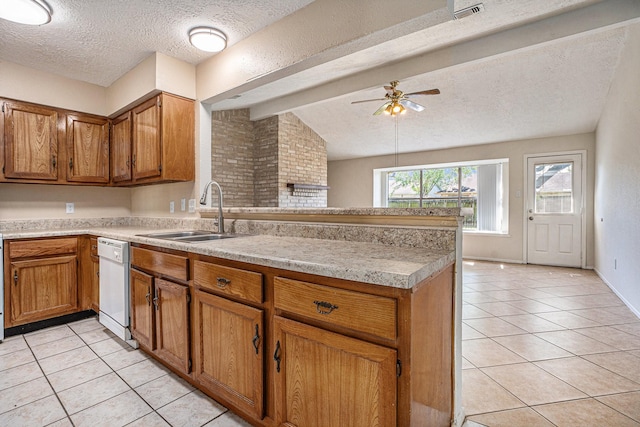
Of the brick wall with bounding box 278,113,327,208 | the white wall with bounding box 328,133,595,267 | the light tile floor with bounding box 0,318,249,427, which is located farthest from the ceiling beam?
the light tile floor with bounding box 0,318,249,427

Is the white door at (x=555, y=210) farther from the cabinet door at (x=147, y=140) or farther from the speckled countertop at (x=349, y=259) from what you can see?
the cabinet door at (x=147, y=140)

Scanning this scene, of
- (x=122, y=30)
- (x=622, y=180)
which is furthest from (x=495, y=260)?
(x=122, y=30)

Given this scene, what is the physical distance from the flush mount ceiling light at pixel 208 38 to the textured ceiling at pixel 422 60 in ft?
0.19

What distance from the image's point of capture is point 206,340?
1.61 meters

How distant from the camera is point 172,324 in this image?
6.02 ft

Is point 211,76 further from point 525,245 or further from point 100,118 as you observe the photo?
point 525,245

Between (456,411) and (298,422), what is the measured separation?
0.78m

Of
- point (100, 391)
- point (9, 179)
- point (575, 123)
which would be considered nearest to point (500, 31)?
point (575, 123)

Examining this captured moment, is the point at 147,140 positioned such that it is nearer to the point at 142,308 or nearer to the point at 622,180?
the point at 142,308

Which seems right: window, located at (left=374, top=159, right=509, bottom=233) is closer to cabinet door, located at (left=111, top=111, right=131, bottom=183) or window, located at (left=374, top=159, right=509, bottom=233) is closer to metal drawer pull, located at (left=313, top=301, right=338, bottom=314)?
cabinet door, located at (left=111, top=111, right=131, bottom=183)

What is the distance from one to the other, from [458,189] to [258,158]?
464 centimetres

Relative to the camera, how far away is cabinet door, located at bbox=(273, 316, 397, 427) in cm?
98

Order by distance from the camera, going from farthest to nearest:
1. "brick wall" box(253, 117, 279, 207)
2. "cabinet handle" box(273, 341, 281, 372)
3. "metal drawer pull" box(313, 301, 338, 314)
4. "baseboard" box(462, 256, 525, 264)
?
"baseboard" box(462, 256, 525, 264) → "brick wall" box(253, 117, 279, 207) → "cabinet handle" box(273, 341, 281, 372) → "metal drawer pull" box(313, 301, 338, 314)

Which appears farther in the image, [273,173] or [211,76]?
[273,173]
